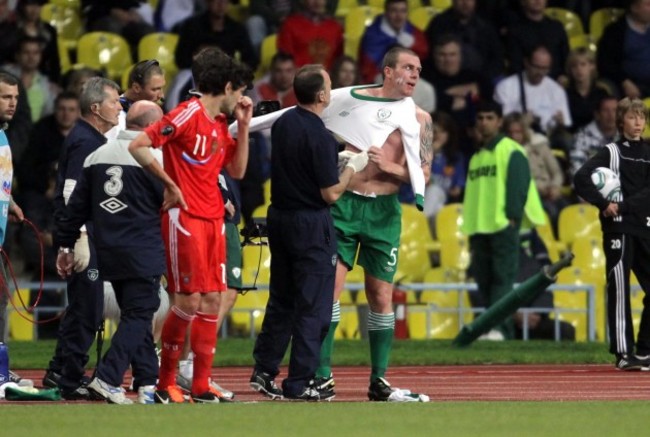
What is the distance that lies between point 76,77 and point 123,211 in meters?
8.40

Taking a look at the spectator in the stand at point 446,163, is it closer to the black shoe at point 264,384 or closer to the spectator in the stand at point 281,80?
the spectator in the stand at point 281,80

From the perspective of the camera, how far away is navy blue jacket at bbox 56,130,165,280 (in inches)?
460

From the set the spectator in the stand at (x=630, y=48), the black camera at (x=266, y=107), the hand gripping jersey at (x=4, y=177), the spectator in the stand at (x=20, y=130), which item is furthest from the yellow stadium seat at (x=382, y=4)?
the hand gripping jersey at (x=4, y=177)

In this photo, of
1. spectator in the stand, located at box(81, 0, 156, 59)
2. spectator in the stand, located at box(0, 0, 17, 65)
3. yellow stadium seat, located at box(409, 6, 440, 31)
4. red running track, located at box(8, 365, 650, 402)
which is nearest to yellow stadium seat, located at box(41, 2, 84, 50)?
spectator in the stand, located at box(81, 0, 156, 59)

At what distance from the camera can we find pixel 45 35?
2116 centimetres

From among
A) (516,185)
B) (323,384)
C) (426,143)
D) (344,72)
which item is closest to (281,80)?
(344,72)

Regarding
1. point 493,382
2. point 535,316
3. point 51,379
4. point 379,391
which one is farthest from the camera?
point 535,316

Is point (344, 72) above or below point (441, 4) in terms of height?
below

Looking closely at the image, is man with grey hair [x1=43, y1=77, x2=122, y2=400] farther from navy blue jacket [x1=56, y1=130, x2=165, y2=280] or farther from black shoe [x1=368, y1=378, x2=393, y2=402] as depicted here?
black shoe [x1=368, y1=378, x2=393, y2=402]

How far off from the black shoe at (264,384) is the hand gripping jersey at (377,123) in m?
1.56

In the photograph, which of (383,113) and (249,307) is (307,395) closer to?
(383,113)

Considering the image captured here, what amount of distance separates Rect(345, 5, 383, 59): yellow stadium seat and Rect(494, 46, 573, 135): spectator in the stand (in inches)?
71.6

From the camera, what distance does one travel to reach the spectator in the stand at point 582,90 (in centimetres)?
2239

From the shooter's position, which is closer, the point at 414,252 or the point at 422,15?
the point at 414,252
